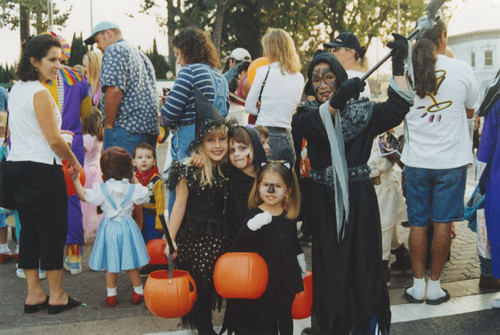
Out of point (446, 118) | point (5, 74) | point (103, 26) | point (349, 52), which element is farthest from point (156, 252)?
point (5, 74)

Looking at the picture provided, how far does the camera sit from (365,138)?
333cm

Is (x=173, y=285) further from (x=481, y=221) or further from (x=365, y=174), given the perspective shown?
(x=481, y=221)

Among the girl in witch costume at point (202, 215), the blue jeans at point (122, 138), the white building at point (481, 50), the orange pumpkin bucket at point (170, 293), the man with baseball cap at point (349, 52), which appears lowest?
the orange pumpkin bucket at point (170, 293)

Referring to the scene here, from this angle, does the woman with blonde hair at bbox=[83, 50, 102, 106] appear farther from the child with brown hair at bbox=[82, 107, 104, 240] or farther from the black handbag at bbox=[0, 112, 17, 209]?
the black handbag at bbox=[0, 112, 17, 209]

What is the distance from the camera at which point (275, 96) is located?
5262 mm

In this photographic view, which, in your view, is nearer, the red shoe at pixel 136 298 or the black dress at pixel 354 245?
the black dress at pixel 354 245

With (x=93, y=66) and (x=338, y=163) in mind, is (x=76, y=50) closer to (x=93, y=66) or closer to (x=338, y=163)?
(x=93, y=66)

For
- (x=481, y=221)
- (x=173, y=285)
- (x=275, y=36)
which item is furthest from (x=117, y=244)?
(x=481, y=221)

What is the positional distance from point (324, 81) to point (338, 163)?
0.57 meters

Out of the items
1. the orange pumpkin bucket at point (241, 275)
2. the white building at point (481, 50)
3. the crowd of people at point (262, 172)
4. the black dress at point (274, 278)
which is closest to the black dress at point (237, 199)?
the crowd of people at point (262, 172)

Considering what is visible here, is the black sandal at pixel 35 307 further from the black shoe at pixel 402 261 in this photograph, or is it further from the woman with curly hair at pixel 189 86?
the black shoe at pixel 402 261

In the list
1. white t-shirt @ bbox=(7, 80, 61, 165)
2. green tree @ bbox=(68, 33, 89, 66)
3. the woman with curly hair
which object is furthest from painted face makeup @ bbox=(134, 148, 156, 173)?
green tree @ bbox=(68, 33, 89, 66)

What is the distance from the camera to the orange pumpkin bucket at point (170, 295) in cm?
324

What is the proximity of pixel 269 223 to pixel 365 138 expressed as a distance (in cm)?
79
